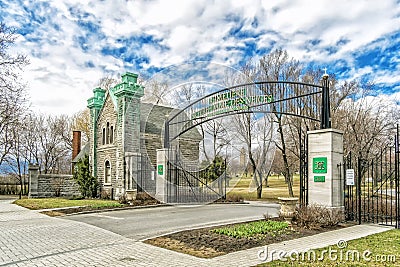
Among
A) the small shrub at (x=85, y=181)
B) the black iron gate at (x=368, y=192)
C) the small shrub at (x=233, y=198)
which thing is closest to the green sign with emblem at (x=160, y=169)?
the small shrub at (x=233, y=198)

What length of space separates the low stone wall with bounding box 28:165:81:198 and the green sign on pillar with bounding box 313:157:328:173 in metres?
20.6

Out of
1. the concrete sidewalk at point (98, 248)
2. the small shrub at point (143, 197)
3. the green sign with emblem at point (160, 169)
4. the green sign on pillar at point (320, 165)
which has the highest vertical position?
the green sign on pillar at point (320, 165)

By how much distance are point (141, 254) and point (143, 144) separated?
54.3ft

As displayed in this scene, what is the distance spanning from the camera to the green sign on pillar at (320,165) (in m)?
11.3

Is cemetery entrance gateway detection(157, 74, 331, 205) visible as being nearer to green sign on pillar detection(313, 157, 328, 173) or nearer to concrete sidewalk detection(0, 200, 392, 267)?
green sign on pillar detection(313, 157, 328, 173)

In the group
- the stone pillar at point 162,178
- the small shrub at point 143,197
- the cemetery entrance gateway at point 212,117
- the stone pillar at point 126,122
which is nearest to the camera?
the cemetery entrance gateway at point 212,117

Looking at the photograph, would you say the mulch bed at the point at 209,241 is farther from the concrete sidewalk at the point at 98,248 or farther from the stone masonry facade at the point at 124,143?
the stone masonry facade at the point at 124,143

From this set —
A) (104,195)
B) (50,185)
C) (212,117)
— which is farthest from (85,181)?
(212,117)

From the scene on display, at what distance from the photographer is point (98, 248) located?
7738 mm

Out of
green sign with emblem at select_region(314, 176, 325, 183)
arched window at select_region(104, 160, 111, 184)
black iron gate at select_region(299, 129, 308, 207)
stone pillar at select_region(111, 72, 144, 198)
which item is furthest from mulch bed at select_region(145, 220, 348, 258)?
arched window at select_region(104, 160, 111, 184)

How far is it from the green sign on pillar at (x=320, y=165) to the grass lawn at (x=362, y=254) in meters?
3.16

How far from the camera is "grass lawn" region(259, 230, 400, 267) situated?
620 centimetres

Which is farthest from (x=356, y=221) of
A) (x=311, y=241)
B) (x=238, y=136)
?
(x=238, y=136)

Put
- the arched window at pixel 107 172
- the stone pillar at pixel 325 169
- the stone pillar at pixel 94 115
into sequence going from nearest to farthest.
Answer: the stone pillar at pixel 325 169, the arched window at pixel 107 172, the stone pillar at pixel 94 115
